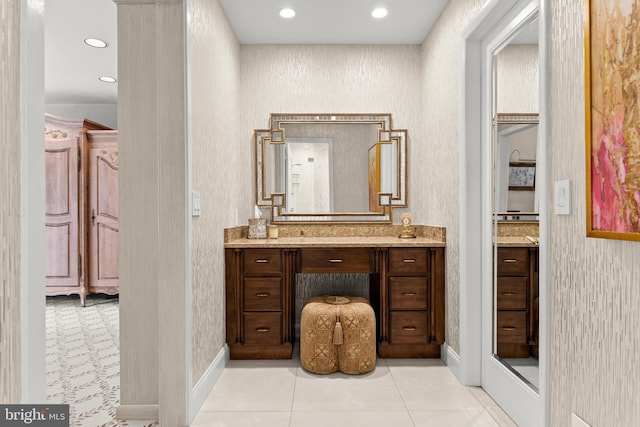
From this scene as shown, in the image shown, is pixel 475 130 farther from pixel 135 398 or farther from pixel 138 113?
pixel 135 398

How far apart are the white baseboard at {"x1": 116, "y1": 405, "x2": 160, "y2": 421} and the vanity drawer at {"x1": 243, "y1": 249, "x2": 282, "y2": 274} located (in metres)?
1.02

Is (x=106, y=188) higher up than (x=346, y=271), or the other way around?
(x=106, y=188)

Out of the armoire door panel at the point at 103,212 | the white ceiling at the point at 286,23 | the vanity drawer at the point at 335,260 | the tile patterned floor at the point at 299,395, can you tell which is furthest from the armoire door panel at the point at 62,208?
the vanity drawer at the point at 335,260

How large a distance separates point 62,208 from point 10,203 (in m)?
3.99

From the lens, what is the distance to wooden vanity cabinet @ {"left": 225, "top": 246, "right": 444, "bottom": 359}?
8.90ft

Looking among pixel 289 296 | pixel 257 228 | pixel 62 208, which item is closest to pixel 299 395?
pixel 289 296

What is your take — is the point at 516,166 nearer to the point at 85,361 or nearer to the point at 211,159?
the point at 211,159

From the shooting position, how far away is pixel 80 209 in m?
4.23

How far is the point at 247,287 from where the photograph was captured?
2.71m

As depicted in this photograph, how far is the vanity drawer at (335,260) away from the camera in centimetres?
274

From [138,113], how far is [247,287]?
1.35 m

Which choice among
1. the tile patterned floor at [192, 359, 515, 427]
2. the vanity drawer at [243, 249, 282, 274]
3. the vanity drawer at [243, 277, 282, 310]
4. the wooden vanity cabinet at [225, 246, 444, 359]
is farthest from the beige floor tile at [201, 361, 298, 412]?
the vanity drawer at [243, 249, 282, 274]

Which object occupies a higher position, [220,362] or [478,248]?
[478,248]

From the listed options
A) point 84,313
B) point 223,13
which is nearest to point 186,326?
point 223,13
